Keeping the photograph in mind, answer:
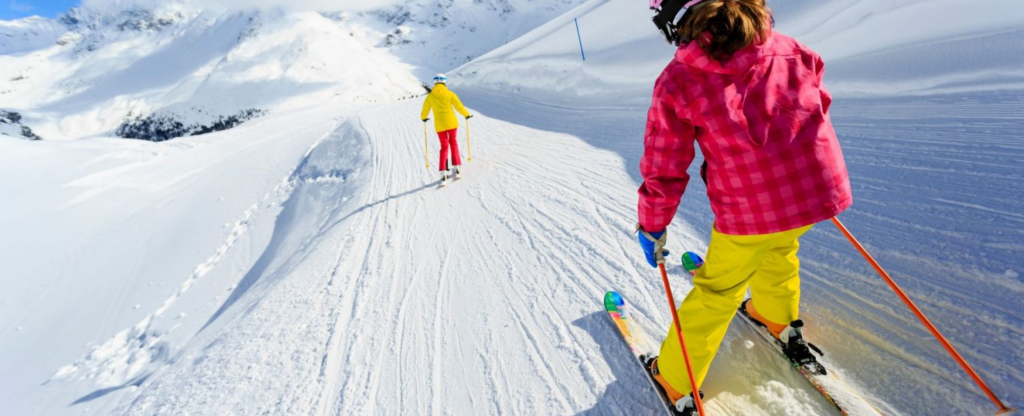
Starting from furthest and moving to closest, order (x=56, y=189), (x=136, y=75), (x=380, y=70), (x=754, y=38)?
(x=136, y=75)
(x=380, y=70)
(x=56, y=189)
(x=754, y=38)

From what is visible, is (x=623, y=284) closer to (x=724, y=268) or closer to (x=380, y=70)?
(x=724, y=268)

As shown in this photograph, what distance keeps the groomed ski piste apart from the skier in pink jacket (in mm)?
920

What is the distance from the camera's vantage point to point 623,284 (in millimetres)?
3166

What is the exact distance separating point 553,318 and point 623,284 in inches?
23.5

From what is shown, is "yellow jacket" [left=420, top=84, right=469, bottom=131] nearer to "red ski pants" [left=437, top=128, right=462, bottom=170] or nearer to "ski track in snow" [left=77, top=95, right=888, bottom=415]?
"red ski pants" [left=437, top=128, right=462, bottom=170]

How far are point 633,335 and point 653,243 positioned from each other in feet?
3.08

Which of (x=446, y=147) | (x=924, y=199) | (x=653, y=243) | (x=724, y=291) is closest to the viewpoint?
(x=724, y=291)

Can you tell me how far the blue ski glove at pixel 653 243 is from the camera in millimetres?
1880

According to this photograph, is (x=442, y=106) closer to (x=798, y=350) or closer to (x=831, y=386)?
(x=798, y=350)

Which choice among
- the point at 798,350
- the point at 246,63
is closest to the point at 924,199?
the point at 798,350

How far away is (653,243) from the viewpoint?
191 cm

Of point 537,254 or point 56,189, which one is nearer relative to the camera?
point 537,254

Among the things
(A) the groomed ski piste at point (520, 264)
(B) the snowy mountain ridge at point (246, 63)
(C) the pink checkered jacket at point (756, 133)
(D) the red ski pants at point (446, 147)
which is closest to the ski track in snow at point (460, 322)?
(A) the groomed ski piste at point (520, 264)

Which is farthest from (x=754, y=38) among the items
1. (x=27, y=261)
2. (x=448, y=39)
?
(x=448, y=39)
